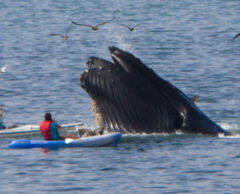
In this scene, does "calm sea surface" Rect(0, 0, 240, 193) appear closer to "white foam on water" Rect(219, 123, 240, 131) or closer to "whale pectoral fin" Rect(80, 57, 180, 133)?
"white foam on water" Rect(219, 123, 240, 131)

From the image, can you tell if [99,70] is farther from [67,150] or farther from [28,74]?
[28,74]

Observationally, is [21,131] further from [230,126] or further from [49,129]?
[230,126]

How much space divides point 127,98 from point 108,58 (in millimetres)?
31111

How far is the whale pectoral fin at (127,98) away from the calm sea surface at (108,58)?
590 mm

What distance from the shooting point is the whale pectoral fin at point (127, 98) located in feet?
87.5

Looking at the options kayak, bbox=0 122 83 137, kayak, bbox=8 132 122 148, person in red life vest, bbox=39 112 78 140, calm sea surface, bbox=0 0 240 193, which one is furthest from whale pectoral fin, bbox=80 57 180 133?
kayak, bbox=0 122 83 137

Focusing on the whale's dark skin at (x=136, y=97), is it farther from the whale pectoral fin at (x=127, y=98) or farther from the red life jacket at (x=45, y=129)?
the red life jacket at (x=45, y=129)

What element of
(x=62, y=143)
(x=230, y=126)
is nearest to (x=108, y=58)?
(x=230, y=126)

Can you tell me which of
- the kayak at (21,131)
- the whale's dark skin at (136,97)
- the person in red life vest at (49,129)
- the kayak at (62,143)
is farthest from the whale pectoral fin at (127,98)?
the kayak at (21,131)

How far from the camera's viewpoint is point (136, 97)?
26.9 m

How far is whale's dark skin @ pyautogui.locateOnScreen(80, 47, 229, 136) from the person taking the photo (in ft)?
87.5

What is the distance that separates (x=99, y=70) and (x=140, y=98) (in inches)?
57.2

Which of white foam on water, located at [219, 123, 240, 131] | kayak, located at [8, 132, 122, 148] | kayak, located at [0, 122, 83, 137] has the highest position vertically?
kayak, located at [0, 122, 83, 137]

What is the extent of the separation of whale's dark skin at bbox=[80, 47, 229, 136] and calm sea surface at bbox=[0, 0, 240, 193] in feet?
2.07
